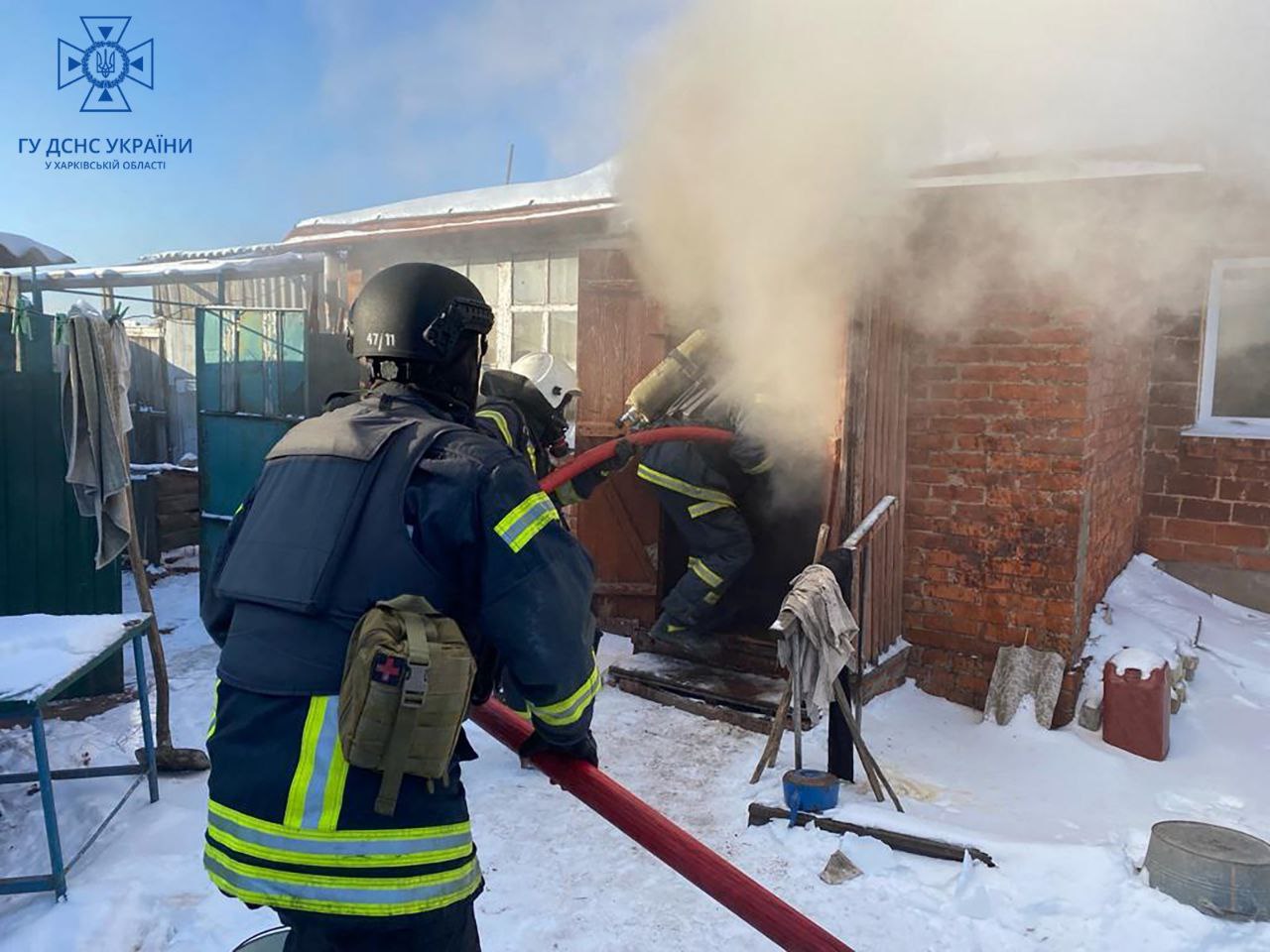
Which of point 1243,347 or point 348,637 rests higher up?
point 1243,347

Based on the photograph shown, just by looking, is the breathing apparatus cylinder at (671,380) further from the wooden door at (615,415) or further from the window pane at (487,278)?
the window pane at (487,278)

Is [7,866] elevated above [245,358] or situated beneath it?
situated beneath

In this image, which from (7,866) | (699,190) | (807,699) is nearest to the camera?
(7,866)

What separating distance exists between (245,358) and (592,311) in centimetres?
303

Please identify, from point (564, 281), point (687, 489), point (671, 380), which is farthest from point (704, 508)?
point (564, 281)

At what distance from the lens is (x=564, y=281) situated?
331 inches

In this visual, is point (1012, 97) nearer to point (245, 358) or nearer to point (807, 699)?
point (807, 699)

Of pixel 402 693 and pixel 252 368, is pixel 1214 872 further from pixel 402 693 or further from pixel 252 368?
pixel 252 368

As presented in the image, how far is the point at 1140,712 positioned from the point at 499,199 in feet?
22.3

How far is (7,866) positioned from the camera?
3.54 metres

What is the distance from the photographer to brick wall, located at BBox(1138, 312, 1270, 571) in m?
6.13

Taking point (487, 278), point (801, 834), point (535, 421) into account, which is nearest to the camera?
point (801, 834)

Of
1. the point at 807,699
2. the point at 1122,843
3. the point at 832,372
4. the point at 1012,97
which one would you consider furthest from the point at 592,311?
the point at 1122,843

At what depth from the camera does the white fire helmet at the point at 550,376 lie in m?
5.60
